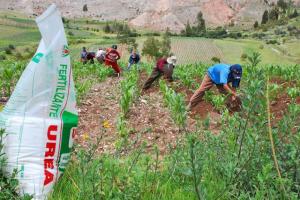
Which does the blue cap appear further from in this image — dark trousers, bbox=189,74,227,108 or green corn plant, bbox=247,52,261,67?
green corn plant, bbox=247,52,261,67

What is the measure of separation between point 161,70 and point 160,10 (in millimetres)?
128652

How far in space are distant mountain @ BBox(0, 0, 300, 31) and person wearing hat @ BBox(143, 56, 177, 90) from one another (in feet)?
380

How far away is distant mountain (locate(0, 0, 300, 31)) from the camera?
442 feet

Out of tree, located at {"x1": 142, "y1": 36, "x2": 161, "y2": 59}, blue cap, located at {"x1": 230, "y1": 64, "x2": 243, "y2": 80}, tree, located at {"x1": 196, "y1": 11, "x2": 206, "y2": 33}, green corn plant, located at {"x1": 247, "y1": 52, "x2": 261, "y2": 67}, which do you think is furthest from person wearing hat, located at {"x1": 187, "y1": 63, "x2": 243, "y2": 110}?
tree, located at {"x1": 196, "y1": 11, "x2": 206, "y2": 33}

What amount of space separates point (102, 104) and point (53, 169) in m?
5.95

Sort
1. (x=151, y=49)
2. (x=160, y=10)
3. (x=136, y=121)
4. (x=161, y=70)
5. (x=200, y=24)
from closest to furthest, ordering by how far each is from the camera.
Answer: (x=136, y=121) < (x=161, y=70) < (x=151, y=49) < (x=200, y=24) < (x=160, y=10)

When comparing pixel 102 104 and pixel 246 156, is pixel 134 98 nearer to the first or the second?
pixel 102 104

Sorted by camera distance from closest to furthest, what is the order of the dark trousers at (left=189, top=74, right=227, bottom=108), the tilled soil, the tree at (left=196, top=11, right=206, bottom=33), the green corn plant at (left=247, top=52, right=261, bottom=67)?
the green corn plant at (left=247, top=52, right=261, bottom=67) < the tilled soil < the dark trousers at (left=189, top=74, right=227, bottom=108) < the tree at (left=196, top=11, right=206, bottom=33)

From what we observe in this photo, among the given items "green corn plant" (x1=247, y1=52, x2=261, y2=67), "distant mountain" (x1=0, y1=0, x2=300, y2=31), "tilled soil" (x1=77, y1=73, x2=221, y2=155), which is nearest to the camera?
"green corn plant" (x1=247, y1=52, x2=261, y2=67)

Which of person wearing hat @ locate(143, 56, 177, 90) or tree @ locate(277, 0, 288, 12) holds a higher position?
tree @ locate(277, 0, 288, 12)

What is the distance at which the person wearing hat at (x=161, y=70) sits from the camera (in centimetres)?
1270

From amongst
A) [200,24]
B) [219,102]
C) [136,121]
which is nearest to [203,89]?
[219,102]

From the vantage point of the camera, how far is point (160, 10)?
139500 millimetres

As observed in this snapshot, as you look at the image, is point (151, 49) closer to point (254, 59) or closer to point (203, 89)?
point (203, 89)
